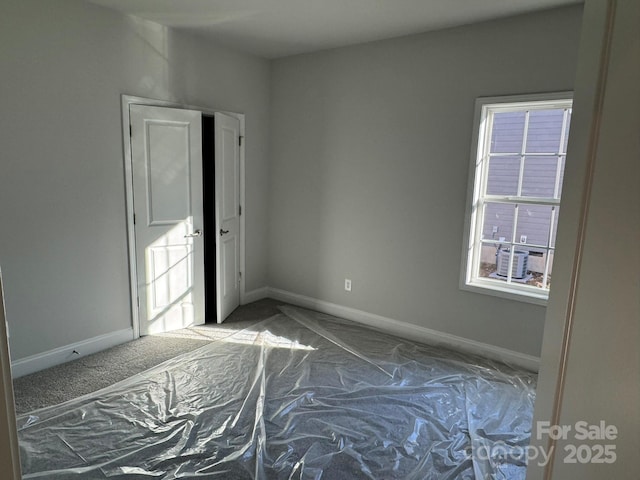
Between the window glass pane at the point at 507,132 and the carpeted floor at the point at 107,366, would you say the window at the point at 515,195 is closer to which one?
the window glass pane at the point at 507,132

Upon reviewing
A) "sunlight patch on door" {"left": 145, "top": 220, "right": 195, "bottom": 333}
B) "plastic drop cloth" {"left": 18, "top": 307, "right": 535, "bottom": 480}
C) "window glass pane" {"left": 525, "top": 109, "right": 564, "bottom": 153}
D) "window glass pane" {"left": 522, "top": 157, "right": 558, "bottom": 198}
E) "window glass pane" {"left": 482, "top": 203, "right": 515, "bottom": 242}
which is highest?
"window glass pane" {"left": 525, "top": 109, "right": 564, "bottom": 153}

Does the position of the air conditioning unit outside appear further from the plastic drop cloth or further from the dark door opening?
the dark door opening

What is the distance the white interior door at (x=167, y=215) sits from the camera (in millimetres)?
3568

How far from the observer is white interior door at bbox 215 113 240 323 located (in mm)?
4031

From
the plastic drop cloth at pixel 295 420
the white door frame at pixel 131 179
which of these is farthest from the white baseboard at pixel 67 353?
the plastic drop cloth at pixel 295 420

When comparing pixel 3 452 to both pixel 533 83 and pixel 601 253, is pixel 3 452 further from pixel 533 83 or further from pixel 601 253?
pixel 533 83

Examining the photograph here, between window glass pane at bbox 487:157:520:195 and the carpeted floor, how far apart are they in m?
2.68

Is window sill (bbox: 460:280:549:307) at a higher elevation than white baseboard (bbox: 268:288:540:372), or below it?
higher

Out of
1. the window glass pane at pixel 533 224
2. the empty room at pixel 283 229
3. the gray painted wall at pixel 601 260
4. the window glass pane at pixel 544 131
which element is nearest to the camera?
the gray painted wall at pixel 601 260

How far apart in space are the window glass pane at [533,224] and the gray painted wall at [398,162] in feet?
1.60

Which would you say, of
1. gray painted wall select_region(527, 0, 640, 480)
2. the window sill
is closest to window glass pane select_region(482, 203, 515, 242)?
the window sill

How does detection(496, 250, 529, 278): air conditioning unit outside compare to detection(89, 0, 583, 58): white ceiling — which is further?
detection(496, 250, 529, 278): air conditioning unit outside

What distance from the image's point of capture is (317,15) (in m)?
3.22

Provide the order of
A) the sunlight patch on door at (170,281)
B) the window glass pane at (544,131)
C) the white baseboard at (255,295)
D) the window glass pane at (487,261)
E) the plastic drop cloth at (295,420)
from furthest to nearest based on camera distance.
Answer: the white baseboard at (255,295), the sunlight patch on door at (170,281), the window glass pane at (487,261), the window glass pane at (544,131), the plastic drop cloth at (295,420)
